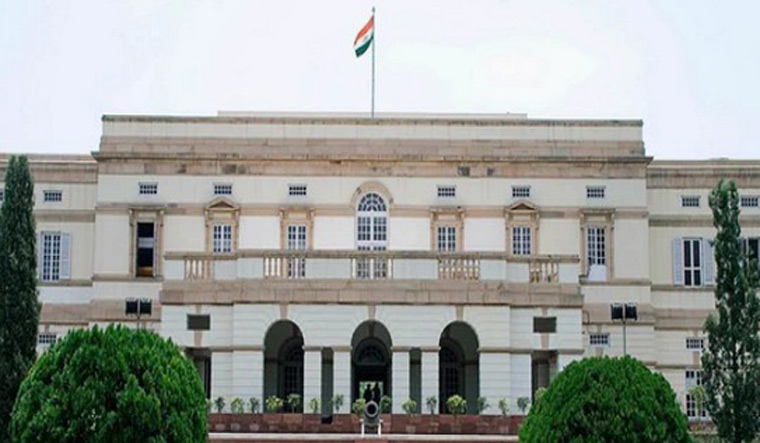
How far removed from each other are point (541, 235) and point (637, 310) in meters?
4.27

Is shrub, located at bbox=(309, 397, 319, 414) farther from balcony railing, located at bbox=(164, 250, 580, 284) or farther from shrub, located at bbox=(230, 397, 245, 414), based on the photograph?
balcony railing, located at bbox=(164, 250, 580, 284)

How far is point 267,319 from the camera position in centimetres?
4191

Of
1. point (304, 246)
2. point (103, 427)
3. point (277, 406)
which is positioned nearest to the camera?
point (103, 427)

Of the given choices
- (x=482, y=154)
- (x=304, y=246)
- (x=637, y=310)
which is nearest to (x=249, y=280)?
(x=304, y=246)

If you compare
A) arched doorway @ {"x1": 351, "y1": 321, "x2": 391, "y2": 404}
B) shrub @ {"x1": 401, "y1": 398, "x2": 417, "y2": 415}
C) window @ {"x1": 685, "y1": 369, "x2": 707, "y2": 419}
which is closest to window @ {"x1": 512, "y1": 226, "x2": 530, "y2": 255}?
arched doorway @ {"x1": 351, "y1": 321, "x2": 391, "y2": 404}

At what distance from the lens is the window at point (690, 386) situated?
50.8 m

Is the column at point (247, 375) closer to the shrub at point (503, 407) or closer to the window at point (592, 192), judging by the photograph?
the shrub at point (503, 407)

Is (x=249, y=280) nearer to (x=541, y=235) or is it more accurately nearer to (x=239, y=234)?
(x=239, y=234)

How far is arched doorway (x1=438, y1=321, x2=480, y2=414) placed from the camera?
4622 centimetres

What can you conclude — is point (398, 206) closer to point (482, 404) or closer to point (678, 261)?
point (678, 261)

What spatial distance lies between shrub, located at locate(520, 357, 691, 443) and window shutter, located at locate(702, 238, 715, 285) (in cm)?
2579

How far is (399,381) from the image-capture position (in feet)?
137

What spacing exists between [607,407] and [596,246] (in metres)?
25.0

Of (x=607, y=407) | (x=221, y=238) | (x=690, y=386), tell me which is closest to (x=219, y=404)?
(x=221, y=238)
